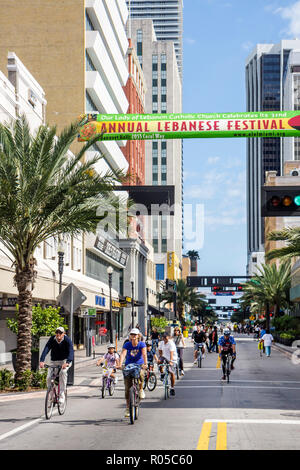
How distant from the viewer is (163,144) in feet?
553

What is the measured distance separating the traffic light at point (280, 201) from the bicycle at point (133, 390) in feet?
19.6

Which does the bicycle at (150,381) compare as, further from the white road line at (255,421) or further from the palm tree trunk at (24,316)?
the white road line at (255,421)

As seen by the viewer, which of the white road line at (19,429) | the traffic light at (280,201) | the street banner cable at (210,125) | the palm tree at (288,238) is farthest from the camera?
the palm tree at (288,238)

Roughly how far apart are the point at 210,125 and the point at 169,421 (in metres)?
16.5

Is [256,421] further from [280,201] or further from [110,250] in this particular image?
[110,250]

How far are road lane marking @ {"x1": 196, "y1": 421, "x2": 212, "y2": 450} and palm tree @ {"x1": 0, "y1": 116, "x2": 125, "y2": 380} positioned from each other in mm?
9272

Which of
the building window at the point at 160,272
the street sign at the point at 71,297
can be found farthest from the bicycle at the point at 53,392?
the building window at the point at 160,272

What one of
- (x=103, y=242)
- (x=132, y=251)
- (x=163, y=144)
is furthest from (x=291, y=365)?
→ (x=163, y=144)

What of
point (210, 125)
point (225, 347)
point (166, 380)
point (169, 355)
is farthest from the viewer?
point (210, 125)

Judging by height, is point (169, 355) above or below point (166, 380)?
above

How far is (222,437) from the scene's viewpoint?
10.9 meters

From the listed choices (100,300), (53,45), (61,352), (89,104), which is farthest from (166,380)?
(53,45)

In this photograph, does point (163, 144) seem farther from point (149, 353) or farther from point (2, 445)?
point (2, 445)

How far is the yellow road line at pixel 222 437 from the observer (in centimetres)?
995
